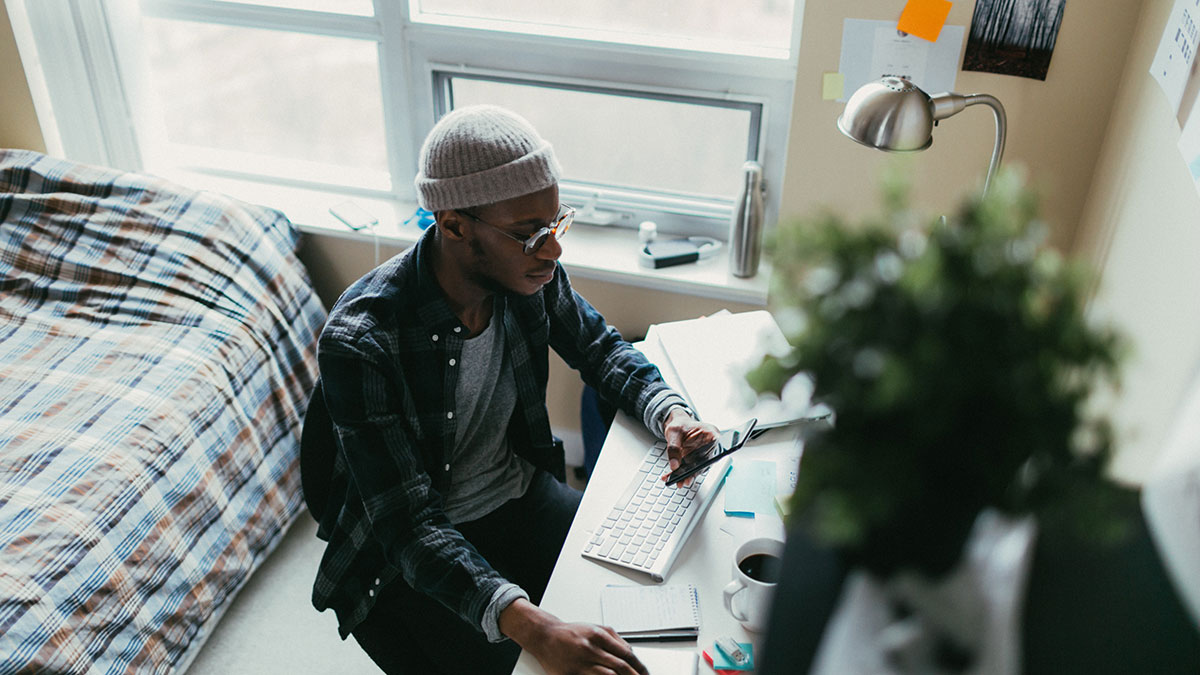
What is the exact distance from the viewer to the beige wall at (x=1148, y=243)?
1.11 meters

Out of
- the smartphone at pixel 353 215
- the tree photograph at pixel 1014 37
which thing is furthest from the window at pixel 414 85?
the tree photograph at pixel 1014 37

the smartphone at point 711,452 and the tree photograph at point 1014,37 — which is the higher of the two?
the tree photograph at point 1014,37

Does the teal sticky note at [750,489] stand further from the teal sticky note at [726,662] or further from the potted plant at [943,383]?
the potted plant at [943,383]

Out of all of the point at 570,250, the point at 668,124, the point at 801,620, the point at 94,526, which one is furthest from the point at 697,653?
the point at 668,124

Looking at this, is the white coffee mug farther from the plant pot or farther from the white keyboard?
the plant pot

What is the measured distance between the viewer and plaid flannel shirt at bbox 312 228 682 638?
1282 mm

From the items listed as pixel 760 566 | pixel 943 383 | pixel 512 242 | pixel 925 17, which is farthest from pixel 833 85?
pixel 943 383

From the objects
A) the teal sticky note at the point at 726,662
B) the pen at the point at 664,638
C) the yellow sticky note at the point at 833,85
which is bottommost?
the pen at the point at 664,638

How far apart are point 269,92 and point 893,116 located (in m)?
1.92

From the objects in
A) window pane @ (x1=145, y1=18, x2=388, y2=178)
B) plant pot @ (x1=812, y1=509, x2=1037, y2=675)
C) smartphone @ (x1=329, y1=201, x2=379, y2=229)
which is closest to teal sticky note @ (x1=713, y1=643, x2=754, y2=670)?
plant pot @ (x1=812, y1=509, x2=1037, y2=675)

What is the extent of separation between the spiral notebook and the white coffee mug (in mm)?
54

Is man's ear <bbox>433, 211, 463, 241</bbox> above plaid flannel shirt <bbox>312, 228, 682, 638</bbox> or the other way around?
above

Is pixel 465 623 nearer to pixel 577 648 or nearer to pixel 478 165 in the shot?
pixel 577 648

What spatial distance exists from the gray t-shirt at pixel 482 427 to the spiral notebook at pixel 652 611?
0.44 meters
